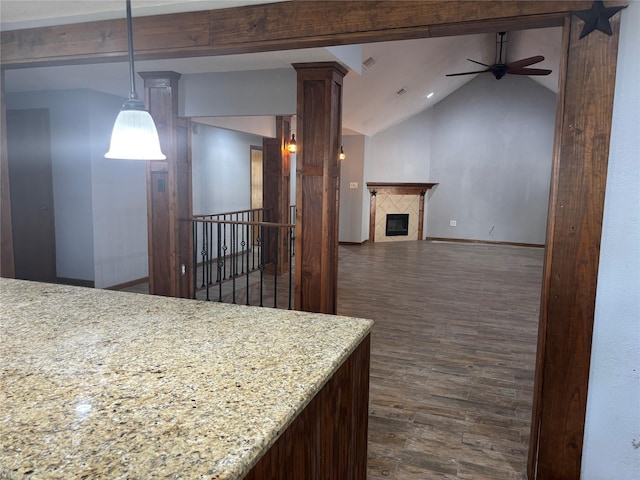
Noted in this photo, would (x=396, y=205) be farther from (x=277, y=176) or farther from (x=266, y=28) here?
(x=266, y=28)

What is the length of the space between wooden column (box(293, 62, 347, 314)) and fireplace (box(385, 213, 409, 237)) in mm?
6471

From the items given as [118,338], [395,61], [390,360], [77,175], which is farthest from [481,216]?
[118,338]

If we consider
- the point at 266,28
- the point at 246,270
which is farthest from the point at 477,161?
the point at 266,28

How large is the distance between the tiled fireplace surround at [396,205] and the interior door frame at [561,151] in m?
7.80

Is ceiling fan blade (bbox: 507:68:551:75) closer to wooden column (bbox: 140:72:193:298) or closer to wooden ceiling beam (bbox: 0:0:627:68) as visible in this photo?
wooden column (bbox: 140:72:193:298)

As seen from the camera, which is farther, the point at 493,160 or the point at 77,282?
the point at 493,160

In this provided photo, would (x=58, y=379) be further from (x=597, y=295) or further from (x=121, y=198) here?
(x=121, y=198)

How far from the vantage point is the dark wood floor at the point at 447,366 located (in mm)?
2371

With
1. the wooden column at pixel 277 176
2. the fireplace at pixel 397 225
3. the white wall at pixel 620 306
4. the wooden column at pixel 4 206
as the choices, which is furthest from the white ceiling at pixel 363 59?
the fireplace at pixel 397 225

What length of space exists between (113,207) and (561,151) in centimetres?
498

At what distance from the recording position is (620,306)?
1.93m

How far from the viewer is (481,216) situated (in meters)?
10.3

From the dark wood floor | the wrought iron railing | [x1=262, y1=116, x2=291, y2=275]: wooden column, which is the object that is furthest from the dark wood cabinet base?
[x1=262, y1=116, x2=291, y2=275]: wooden column

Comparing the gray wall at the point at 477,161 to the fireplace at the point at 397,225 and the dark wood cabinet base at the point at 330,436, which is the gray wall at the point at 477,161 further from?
the dark wood cabinet base at the point at 330,436
